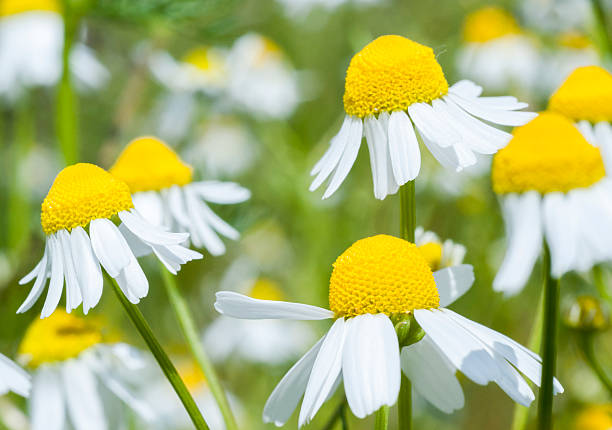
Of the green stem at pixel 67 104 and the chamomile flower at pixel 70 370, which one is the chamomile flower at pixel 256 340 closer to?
the green stem at pixel 67 104

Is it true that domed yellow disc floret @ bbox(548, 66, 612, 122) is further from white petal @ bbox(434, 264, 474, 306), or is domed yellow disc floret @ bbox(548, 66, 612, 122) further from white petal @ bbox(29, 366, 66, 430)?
white petal @ bbox(29, 366, 66, 430)

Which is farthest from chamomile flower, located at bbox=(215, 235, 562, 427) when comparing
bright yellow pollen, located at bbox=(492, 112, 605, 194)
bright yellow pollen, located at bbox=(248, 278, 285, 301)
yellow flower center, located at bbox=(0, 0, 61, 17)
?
yellow flower center, located at bbox=(0, 0, 61, 17)

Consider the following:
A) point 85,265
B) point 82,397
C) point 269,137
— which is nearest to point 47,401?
point 82,397

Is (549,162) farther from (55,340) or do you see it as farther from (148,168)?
(55,340)

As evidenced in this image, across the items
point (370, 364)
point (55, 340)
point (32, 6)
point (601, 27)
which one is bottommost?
point (55, 340)

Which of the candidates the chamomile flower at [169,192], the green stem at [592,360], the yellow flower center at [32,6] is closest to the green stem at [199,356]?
the chamomile flower at [169,192]

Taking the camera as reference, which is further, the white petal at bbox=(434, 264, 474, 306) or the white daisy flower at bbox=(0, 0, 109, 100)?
the white daisy flower at bbox=(0, 0, 109, 100)

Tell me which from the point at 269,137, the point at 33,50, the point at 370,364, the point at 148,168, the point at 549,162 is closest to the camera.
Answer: the point at 370,364
